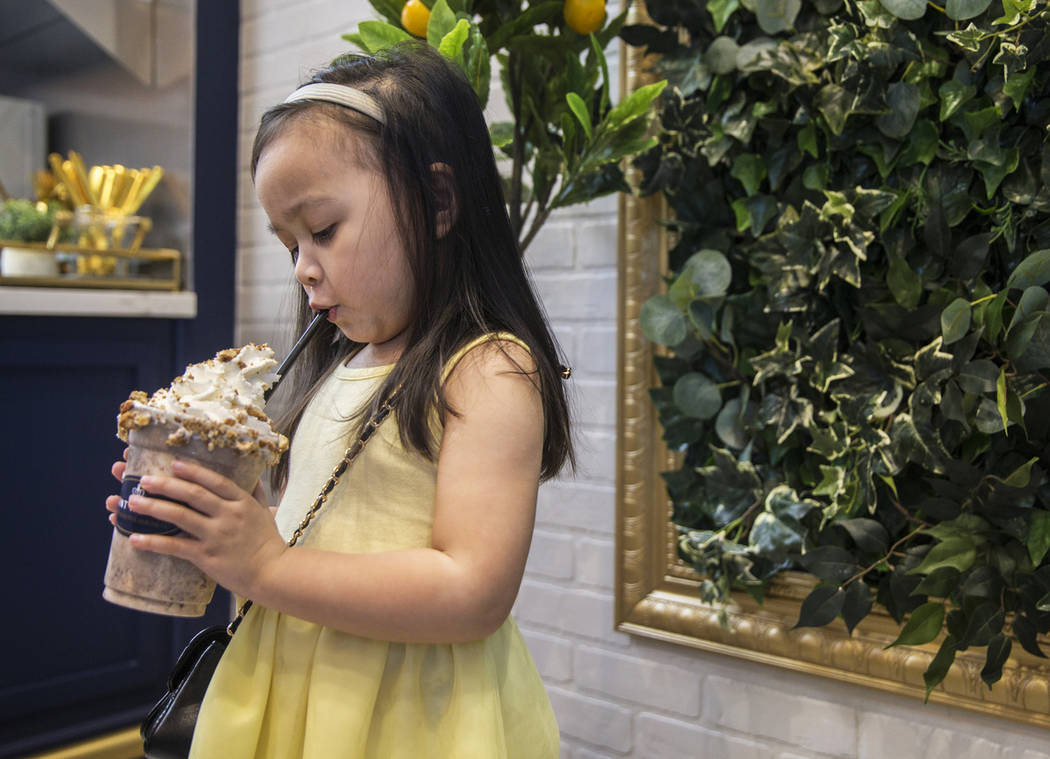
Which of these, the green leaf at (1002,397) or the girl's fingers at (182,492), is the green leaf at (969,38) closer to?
the green leaf at (1002,397)

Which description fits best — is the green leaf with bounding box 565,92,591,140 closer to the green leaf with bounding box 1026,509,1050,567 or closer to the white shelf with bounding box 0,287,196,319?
the green leaf with bounding box 1026,509,1050,567

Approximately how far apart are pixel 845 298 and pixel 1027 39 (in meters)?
0.32

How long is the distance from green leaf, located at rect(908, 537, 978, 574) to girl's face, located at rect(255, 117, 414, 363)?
0.64 meters

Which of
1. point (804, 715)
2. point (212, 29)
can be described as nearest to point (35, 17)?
point (212, 29)

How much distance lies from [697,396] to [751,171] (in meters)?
0.29

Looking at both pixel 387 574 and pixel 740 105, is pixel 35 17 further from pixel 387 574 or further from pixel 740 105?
pixel 387 574

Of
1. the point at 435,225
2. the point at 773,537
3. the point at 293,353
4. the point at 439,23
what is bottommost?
the point at 773,537

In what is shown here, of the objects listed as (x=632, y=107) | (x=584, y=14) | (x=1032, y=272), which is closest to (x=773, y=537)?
(x=1032, y=272)

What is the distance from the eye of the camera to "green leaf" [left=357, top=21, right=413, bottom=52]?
0.98 metres

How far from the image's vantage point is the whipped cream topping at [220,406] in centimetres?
65

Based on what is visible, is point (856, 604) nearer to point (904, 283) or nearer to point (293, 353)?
point (904, 283)

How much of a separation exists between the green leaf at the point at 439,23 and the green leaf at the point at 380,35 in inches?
1.6

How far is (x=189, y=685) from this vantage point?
78cm

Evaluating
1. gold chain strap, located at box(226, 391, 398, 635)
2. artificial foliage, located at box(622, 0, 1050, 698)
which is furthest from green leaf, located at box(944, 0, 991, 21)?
gold chain strap, located at box(226, 391, 398, 635)
